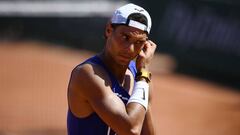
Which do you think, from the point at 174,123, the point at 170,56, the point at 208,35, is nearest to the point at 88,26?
the point at 170,56

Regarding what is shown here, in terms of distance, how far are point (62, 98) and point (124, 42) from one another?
27.0 ft

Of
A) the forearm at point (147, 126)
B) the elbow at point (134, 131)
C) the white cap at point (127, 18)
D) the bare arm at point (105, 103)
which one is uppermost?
the white cap at point (127, 18)

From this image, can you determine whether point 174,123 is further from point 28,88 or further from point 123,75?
point 123,75

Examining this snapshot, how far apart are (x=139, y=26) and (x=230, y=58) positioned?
10.7 m

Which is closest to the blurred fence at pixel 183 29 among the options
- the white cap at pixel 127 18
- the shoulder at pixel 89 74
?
the white cap at pixel 127 18

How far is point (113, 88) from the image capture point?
3920 millimetres

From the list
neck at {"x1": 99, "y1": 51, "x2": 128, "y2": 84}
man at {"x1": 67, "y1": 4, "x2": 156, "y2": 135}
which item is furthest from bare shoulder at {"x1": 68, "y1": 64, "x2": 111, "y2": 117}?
neck at {"x1": 99, "y1": 51, "x2": 128, "y2": 84}

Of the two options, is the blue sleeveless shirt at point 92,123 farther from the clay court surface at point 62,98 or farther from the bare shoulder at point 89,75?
the clay court surface at point 62,98

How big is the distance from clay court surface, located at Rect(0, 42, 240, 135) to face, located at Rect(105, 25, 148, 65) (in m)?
6.22

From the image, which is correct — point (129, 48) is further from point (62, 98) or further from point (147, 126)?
point (62, 98)

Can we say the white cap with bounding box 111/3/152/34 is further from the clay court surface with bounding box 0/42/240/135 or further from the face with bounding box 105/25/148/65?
the clay court surface with bounding box 0/42/240/135

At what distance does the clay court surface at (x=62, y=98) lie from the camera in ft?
34.8

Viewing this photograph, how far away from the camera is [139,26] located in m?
3.89

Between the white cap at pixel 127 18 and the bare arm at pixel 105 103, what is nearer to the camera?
the bare arm at pixel 105 103
